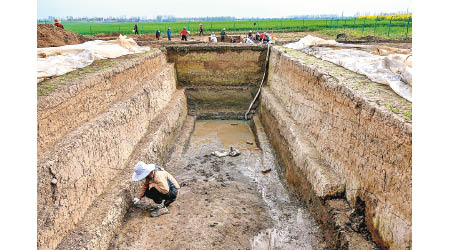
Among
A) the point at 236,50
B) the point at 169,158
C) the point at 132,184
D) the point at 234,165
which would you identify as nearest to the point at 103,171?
the point at 132,184

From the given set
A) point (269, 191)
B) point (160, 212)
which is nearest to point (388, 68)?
point (269, 191)

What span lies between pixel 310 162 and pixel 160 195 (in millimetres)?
2275

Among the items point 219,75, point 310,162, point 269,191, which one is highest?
point 219,75

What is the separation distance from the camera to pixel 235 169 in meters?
6.74

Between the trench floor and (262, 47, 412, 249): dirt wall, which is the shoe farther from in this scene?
(262, 47, 412, 249): dirt wall

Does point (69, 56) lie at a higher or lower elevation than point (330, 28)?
lower

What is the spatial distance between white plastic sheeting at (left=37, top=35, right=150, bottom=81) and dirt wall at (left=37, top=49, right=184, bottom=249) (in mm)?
732

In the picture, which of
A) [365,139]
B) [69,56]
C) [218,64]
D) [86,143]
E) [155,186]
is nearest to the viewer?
[365,139]

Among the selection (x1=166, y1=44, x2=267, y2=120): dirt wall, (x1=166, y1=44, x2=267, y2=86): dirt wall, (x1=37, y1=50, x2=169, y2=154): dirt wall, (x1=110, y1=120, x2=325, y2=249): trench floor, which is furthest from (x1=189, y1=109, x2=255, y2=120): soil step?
(x1=110, y1=120, x2=325, y2=249): trench floor

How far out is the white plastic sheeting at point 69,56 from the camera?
540 cm

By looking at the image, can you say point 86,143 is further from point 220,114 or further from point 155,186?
point 220,114

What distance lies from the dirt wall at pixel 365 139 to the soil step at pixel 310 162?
73mm

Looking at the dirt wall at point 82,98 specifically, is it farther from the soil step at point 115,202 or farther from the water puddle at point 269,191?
the water puddle at point 269,191

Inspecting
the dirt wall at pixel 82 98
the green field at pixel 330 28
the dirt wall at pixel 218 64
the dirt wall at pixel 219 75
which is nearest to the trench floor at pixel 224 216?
the dirt wall at pixel 82 98
